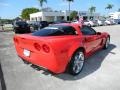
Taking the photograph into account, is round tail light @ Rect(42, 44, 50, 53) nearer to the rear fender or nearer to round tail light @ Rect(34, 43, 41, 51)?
round tail light @ Rect(34, 43, 41, 51)

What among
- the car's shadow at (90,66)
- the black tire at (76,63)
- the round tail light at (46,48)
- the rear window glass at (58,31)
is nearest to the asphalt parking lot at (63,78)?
the car's shadow at (90,66)

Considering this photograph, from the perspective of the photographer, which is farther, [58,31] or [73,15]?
[73,15]

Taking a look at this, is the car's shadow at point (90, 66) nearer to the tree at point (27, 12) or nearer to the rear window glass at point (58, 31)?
the rear window glass at point (58, 31)

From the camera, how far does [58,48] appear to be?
175 inches

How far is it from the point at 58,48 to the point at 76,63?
98 centimetres

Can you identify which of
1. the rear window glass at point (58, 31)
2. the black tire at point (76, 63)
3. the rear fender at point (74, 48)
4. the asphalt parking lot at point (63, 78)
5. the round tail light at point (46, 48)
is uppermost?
the rear window glass at point (58, 31)

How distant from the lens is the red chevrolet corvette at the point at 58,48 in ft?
14.5

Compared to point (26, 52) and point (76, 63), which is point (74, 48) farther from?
point (26, 52)

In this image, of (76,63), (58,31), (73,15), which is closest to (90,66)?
(76,63)

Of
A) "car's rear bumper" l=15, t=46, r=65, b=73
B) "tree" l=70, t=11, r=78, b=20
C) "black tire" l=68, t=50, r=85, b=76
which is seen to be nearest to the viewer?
"car's rear bumper" l=15, t=46, r=65, b=73

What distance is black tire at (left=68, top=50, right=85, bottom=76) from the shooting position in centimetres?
494

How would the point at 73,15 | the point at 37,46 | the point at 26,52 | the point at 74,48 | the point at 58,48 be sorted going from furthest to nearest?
1. the point at 73,15
2. the point at 26,52
3. the point at 74,48
4. the point at 37,46
5. the point at 58,48

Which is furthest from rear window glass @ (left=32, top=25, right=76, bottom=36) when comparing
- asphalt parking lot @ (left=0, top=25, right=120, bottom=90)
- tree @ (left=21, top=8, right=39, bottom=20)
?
tree @ (left=21, top=8, right=39, bottom=20)

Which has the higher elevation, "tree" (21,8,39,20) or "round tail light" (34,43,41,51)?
"tree" (21,8,39,20)
